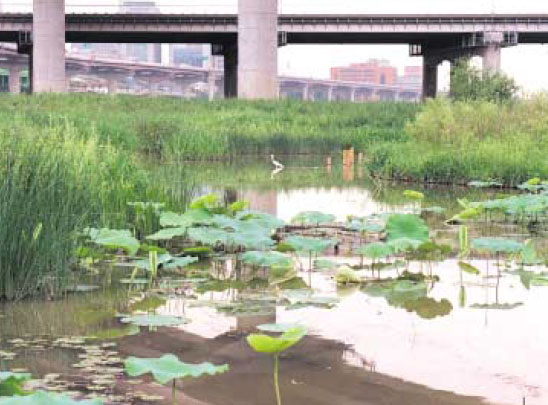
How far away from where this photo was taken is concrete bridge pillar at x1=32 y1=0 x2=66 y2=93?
5475 centimetres

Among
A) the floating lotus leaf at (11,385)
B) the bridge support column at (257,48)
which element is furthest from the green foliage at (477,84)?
the floating lotus leaf at (11,385)

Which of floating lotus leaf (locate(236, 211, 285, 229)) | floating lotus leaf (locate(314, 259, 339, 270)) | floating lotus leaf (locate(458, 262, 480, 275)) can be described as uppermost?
floating lotus leaf (locate(236, 211, 285, 229))

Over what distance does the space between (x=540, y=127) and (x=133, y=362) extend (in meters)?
16.8

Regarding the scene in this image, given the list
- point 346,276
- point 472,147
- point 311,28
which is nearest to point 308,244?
point 346,276

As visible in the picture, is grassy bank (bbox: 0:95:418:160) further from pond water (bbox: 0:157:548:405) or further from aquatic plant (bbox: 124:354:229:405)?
aquatic plant (bbox: 124:354:229:405)

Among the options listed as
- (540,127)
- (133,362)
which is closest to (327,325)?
(133,362)

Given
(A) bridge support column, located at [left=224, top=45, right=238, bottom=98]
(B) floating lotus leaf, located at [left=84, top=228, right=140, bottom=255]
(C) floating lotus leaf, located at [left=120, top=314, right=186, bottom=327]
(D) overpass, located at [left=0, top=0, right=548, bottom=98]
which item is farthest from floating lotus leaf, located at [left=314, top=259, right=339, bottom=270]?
(A) bridge support column, located at [left=224, top=45, right=238, bottom=98]

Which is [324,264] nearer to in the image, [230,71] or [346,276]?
[346,276]

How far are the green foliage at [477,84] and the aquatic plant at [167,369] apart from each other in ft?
102

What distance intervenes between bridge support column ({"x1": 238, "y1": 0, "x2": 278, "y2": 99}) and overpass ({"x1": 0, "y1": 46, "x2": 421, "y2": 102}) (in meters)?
44.3

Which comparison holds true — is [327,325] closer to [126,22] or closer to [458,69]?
[458,69]

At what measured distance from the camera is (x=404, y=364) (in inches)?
200

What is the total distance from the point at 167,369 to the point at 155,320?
1.90 metres

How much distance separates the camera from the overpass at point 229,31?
181 feet
